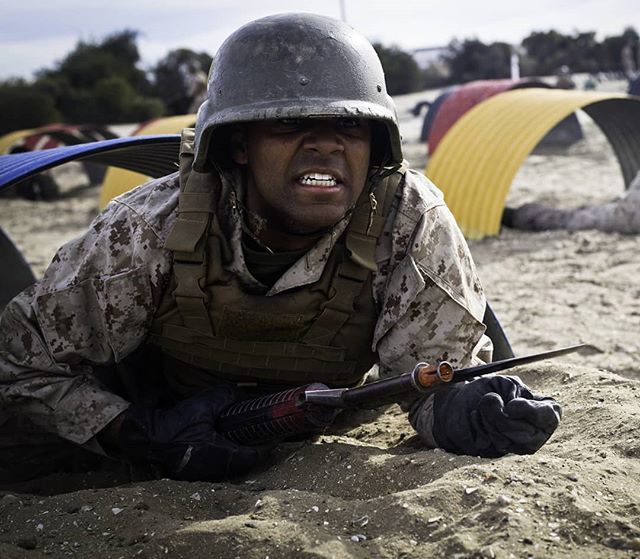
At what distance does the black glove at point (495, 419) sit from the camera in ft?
7.64

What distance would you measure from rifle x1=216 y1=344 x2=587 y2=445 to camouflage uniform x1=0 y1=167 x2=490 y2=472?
Result: 0.78 ft

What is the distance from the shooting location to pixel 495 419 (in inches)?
92.5

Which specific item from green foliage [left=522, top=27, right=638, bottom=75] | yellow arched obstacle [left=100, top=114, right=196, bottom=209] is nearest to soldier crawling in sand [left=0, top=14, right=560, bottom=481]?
yellow arched obstacle [left=100, top=114, right=196, bottom=209]

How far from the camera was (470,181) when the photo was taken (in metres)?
7.12

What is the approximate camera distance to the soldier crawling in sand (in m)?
2.47

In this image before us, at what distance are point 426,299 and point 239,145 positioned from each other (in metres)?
0.71

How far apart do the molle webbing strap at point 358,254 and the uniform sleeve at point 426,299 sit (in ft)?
0.22

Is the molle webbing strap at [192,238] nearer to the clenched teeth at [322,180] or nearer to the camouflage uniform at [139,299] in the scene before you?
the camouflage uniform at [139,299]

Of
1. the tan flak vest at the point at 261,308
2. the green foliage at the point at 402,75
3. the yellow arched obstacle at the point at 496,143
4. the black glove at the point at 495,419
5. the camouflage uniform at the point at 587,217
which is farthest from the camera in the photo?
the green foliage at the point at 402,75

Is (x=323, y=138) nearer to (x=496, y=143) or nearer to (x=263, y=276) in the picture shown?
(x=263, y=276)

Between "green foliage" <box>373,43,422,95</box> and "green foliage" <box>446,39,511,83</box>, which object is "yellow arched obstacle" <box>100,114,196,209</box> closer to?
"green foliage" <box>446,39,511,83</box>

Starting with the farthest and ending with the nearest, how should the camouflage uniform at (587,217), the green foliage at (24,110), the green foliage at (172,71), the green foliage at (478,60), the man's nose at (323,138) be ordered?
the green foliage at (478,60) → the green foliage at (172,71) → the green foliage at (24,110) → the camouflage uniform at (587,217) → the man's nose at (323,138)

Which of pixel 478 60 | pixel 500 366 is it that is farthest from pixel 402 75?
pixel 500 366

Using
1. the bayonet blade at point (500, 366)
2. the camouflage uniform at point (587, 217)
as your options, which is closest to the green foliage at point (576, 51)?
the camouflage uniform at point (587, 217)
